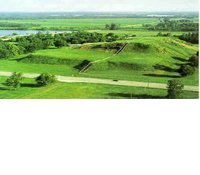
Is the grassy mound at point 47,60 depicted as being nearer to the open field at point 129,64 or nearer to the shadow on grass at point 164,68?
the open field at point 129,64

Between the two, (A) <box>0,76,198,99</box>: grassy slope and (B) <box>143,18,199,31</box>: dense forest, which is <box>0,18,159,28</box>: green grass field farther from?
(A) <box>0,76,198,99</box>: grassy slope

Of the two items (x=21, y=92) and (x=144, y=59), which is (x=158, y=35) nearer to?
(x=144, y=59)

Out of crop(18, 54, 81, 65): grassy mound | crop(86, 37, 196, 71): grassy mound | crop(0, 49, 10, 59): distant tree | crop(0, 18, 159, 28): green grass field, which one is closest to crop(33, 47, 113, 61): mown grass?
crop(18, 54, 81, 65): grassy mound

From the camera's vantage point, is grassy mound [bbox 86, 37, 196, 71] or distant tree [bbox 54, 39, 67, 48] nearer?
grassy mound [bbox 86, 37, 196, 71]

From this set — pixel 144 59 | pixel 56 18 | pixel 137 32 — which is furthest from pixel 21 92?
pixel 137 32

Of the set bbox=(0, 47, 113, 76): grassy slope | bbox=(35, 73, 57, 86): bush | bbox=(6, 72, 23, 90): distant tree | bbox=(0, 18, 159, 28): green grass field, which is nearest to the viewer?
bbox=(6, 72, 23, 90): distant tree
